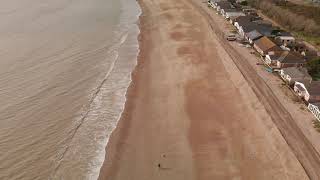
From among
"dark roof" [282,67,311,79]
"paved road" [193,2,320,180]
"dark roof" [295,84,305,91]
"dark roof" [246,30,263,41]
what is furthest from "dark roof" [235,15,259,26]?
"dark roof" [295,84,305,91]

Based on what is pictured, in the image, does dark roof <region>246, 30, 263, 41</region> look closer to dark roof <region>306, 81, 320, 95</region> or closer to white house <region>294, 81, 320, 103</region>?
white house <region>294, 81, 320, 103</region>

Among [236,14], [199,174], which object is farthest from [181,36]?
[199,174]

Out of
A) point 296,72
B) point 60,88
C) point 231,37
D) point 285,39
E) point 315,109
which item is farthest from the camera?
point 231,37

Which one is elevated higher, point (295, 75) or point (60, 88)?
point (295, 75)

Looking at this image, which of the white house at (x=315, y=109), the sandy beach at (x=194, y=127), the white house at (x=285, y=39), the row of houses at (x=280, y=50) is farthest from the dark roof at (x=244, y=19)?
the white house at (x=315, y=109)

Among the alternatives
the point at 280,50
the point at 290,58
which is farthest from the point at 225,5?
the point at 290,58

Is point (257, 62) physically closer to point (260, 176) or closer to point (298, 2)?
point (260, 176)

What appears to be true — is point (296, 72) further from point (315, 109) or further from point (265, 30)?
point (265, 30)
